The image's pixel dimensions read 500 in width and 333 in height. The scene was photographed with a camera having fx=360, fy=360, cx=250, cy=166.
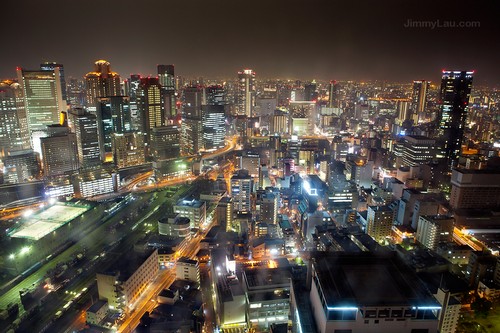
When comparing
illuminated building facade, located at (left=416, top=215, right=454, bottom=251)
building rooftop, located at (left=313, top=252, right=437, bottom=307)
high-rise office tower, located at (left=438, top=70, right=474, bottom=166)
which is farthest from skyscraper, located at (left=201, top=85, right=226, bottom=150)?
building rooftop, located at (left=313, top=252, right=437, bottom=307)

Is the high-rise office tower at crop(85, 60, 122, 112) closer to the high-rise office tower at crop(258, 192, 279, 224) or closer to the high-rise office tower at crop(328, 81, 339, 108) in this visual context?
the high-rise office tower at crop(258, 192, 279, 224)

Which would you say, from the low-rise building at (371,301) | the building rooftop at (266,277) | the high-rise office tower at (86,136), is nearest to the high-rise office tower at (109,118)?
the high-rise office tower at (86,136)

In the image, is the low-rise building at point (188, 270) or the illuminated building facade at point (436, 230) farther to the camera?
the illuminated building facade at point (436, 230)

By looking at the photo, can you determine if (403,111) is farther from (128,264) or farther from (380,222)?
(128,264)

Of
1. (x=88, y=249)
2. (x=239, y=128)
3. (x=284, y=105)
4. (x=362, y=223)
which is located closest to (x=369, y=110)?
(x=284, y=105)

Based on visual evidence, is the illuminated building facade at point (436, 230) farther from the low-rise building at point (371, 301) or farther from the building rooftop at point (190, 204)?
the low-rise building at point (371, 301)

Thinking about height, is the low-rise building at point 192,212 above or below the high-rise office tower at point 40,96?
below

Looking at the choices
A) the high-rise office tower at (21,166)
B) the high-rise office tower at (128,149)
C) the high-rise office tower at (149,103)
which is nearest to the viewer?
the high-rise office tower at (21,166)
